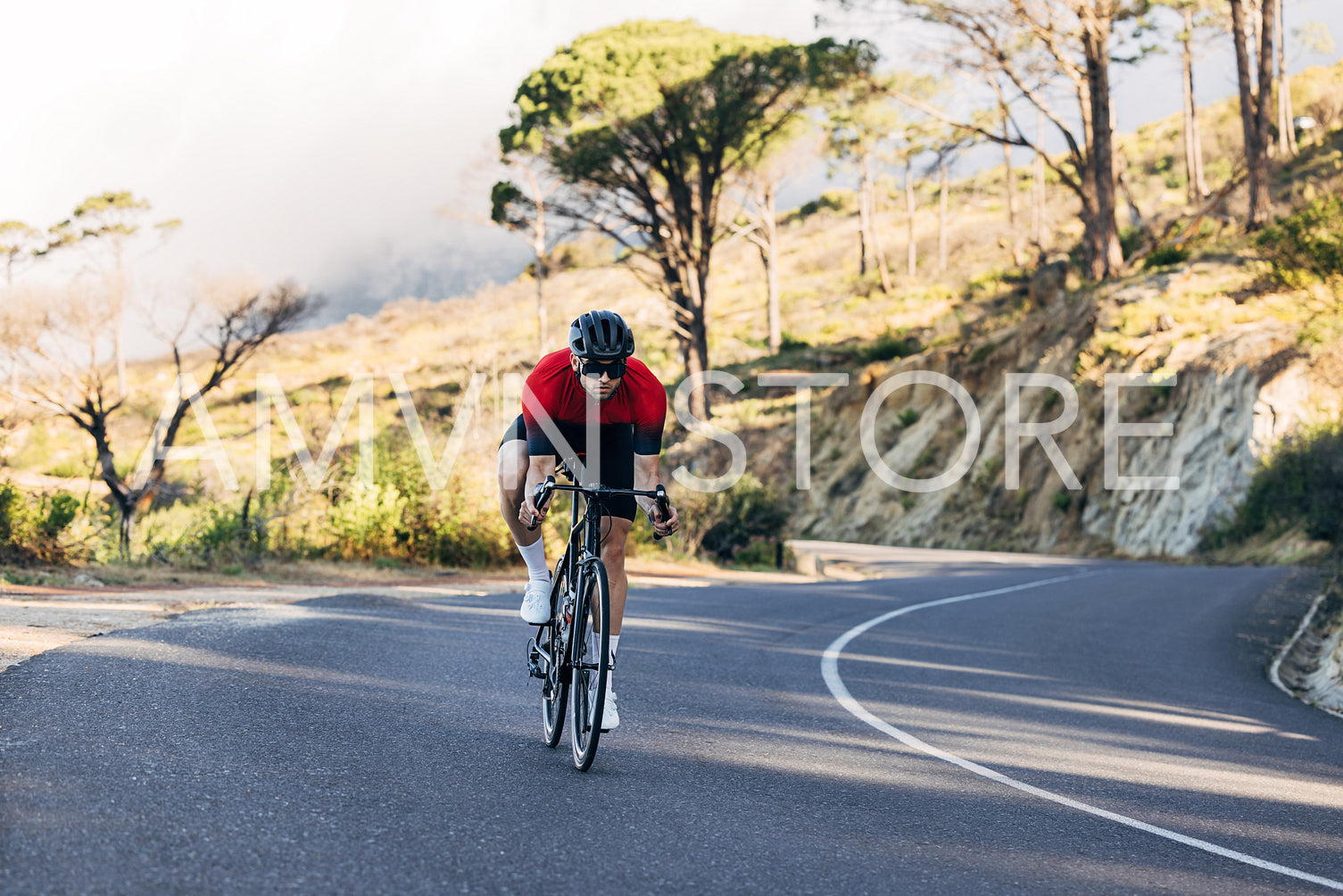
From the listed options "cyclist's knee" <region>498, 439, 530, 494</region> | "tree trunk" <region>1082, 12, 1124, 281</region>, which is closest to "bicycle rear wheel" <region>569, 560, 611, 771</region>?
"cyclist's knee" <region>498, 439, 530, 494</region>

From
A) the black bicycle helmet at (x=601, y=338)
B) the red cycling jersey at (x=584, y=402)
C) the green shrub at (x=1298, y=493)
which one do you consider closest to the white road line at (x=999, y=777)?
the red cycling jersey at (x=584, y=402)

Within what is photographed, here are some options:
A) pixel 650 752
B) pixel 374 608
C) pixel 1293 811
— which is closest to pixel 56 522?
pixel 374 608

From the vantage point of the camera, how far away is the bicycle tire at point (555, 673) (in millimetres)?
5039

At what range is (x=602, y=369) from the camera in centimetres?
485

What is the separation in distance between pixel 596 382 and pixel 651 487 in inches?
21.3

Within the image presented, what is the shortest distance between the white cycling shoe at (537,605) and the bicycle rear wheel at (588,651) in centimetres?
48

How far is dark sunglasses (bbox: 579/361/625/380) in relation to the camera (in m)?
4.83

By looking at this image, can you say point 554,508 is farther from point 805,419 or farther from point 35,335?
point 805,419

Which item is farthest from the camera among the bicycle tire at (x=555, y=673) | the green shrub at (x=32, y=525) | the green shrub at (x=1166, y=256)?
the green shrub at (x=1166, y=256)

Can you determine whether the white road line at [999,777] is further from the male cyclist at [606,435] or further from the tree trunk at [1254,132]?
the tree trunk at [1254,132]

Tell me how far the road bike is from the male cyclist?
8 cm

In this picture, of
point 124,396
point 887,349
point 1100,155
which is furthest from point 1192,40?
point 124,396

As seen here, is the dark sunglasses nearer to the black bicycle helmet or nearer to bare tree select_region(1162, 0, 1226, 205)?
the black bicycle helmet

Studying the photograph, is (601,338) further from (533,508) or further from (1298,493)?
(1298,493)
